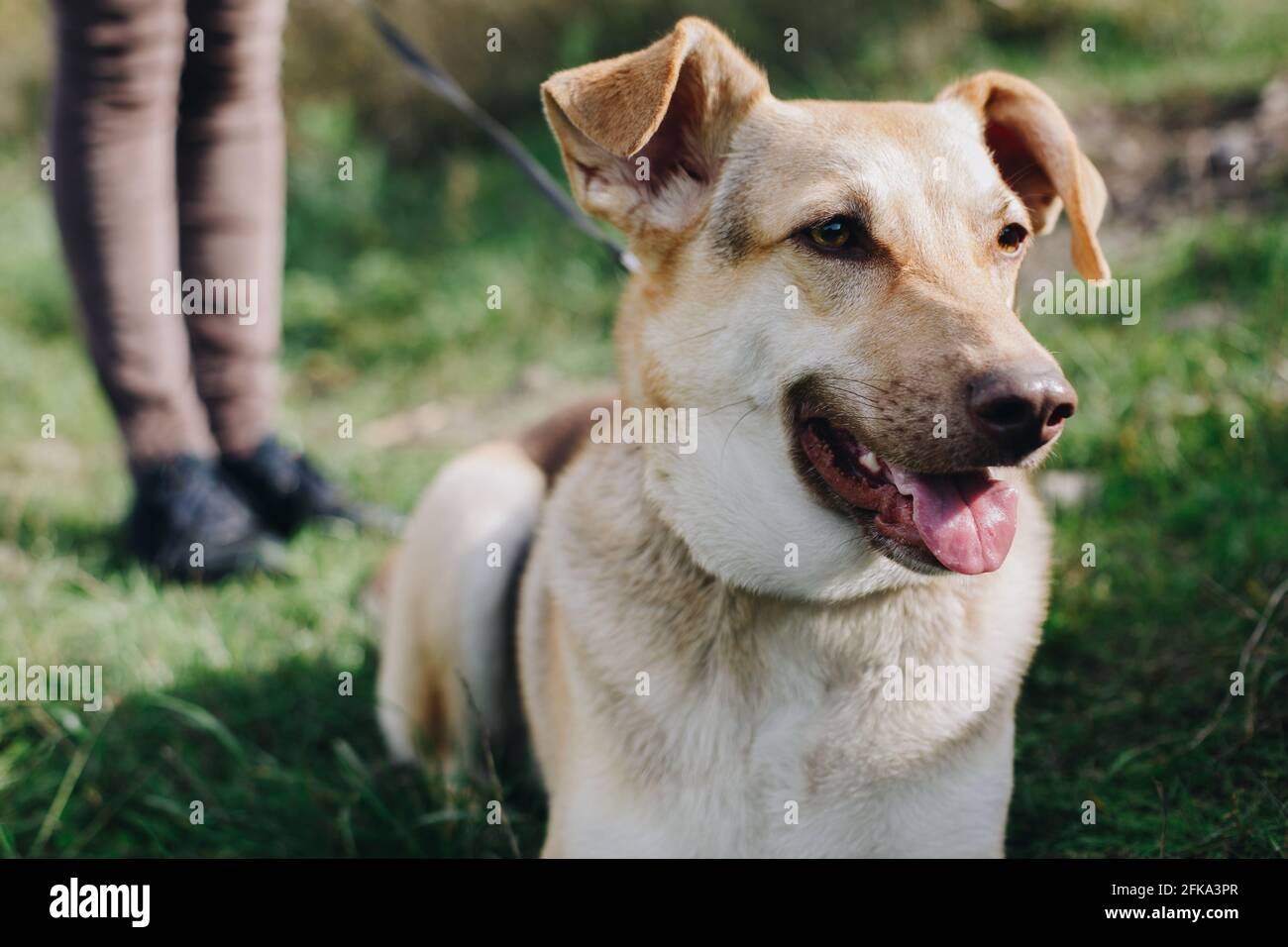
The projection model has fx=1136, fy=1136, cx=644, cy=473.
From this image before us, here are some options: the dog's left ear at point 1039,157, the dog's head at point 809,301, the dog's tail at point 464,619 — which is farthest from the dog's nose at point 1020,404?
the dog's tail at point 464,619

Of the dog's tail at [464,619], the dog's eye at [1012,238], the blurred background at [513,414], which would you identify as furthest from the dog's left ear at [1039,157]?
the dog's tail at [464,619]

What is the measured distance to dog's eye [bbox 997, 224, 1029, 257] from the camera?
2422mm

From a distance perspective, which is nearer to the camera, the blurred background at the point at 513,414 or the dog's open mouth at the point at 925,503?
the dog's open mouth at the point at 925,503

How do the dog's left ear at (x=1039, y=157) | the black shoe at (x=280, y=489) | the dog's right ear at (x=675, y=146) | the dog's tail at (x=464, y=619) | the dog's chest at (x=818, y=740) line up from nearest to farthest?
the dog's chest at (x=818, y=740)
the dog's right ear at (x=675, y=146)
the dog's left ear at (x=1039, y=157)
the dog's tail at (x=464, y=619)
the black shoe at (x=280, y=489)

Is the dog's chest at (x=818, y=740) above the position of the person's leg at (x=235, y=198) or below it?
below

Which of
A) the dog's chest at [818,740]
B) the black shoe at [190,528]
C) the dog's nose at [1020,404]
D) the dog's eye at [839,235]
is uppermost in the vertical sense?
the dog's eye at [839,235]

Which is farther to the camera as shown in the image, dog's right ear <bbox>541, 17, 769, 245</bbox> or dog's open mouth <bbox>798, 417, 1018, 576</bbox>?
dog's right ear <bbox>541, 17, 769, 245</bbox>

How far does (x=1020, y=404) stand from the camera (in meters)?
1.90

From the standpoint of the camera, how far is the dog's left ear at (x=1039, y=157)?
2.55 metres

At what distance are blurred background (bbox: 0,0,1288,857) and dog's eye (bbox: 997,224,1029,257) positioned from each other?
40.7 inches

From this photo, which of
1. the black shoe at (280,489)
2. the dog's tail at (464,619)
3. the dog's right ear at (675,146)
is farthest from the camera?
the black shoe at (280,489)

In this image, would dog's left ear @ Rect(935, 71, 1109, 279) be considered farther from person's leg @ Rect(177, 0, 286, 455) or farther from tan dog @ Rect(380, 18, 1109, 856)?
person's leg @ Rect(177, 0, 286, 455)

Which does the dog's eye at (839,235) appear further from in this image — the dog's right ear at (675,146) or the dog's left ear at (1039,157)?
the dog's left ear at (1039,157)

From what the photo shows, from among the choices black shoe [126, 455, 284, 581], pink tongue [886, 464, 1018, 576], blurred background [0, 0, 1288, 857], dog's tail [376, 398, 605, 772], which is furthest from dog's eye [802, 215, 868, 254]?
black shoe [126, 455, 284, 581]
